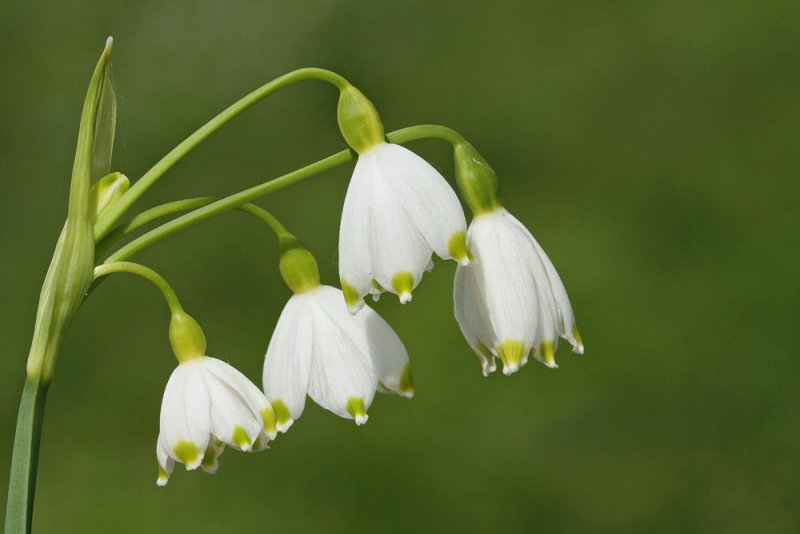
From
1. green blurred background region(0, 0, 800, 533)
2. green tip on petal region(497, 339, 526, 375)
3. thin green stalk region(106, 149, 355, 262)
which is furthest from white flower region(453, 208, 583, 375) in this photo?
green blurred background region(0, 0, 800, 533)

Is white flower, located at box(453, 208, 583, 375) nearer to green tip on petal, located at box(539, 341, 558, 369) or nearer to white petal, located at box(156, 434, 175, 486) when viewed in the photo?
green tip on petal, located at box(539, 341, 558, 369)

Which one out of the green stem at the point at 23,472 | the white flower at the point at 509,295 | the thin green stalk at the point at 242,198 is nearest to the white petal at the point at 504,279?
the white flower at the point at 509,295

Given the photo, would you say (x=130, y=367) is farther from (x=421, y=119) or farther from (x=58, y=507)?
(x=421, y=119)

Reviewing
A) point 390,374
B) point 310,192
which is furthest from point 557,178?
point 390,374

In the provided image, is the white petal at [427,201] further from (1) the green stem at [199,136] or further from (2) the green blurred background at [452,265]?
(2) the green blurred background at [452,265]

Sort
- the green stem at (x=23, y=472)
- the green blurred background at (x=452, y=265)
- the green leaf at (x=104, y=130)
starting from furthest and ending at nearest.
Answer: the green blurred background at (x=452, y=265), the green leaf at (x=104, y=130), the green stem at (x=23, y=472)
